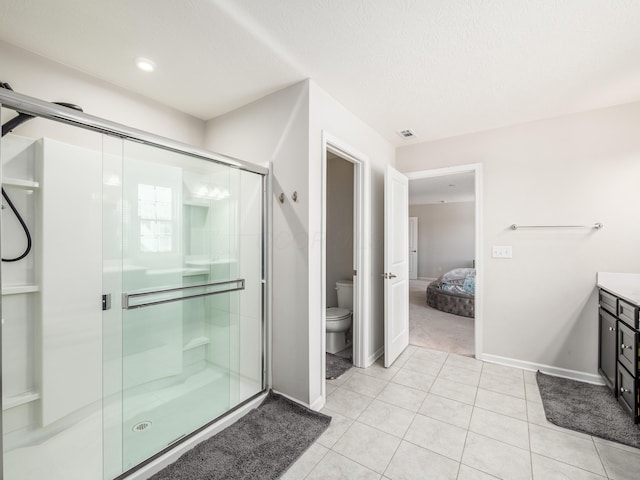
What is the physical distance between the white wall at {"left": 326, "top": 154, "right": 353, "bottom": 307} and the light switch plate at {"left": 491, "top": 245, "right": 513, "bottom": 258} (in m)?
1.55

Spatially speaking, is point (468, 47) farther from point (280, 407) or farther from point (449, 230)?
point (449, 230)

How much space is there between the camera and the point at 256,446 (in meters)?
1.74

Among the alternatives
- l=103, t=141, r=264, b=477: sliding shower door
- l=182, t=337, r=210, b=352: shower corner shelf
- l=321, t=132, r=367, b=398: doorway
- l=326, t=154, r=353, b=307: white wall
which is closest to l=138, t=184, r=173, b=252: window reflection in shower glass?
l=103, t=141, r=264, b=477: sliding shower door

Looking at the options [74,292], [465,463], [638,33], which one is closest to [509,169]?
[638,33]

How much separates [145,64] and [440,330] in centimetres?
424

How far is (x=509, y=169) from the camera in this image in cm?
288

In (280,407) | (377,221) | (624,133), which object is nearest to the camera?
(280,407)

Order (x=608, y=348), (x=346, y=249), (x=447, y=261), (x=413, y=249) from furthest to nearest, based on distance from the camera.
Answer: (x=413, y=249)
(x=447, y=261)
(x=346, y=249)
(x=608, y=348)

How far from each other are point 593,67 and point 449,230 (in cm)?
678

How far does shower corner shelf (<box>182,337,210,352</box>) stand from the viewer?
1915 mm

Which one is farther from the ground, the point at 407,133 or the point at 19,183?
the point at 407,133

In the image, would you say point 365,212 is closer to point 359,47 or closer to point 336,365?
point 359,47

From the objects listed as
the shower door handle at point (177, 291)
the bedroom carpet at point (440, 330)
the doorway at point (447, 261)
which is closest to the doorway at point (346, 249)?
the doorway at point (447, 261)

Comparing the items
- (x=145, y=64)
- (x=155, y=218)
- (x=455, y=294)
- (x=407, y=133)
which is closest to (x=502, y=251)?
(x=407, y=133)
